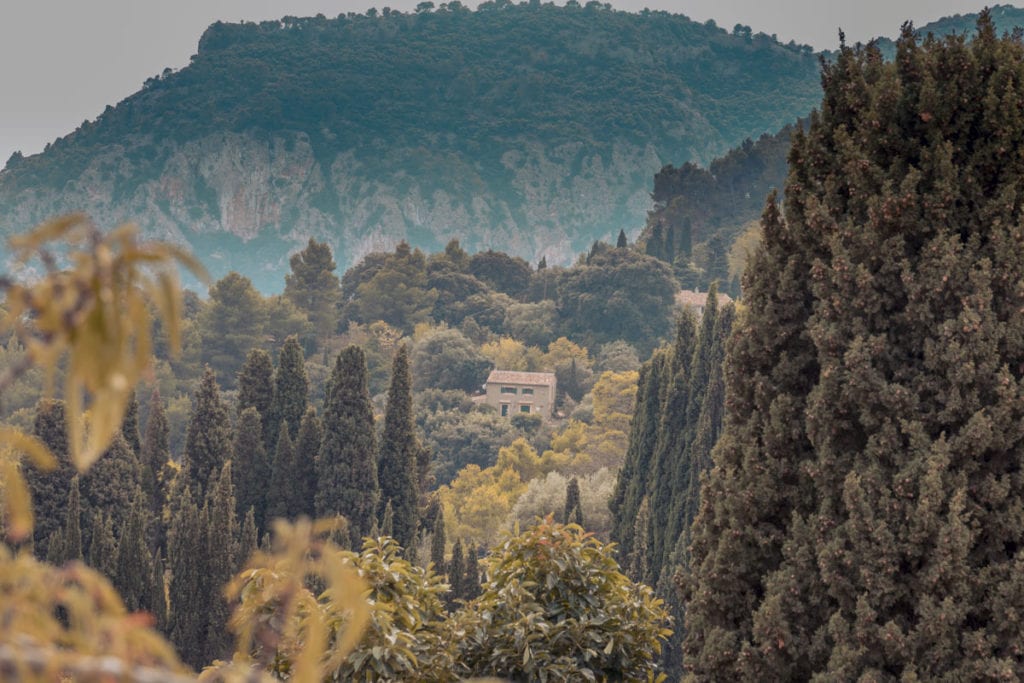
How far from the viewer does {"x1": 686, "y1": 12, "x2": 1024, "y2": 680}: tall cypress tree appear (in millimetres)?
6828

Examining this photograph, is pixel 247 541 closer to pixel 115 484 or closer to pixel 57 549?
pixel 57 549

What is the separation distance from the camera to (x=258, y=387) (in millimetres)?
31516

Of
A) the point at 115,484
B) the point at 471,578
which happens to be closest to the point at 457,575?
the point at 471,578

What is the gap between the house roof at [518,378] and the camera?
50312 mm

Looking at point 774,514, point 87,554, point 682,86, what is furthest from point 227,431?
point 682,86

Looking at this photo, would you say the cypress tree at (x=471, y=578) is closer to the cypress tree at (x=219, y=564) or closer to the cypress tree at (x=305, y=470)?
the cypress tree at (x=219, y=564)

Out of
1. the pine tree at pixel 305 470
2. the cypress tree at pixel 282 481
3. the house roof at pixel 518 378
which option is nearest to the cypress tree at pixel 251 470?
the cypress tree at pixel 282 481

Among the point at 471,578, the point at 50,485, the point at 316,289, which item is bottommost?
the point at 471,578

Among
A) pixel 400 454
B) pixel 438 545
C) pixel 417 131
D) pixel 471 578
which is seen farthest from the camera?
pixel 417 131

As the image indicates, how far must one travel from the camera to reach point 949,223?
24.0 ft

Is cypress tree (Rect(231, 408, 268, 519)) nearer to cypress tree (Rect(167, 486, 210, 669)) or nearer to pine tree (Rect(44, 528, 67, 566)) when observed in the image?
cypress tree (Rect(167, 486, 210, 669))

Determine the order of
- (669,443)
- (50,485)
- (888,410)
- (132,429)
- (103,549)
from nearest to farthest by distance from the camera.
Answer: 1. (888,410)
2. (103,549)
3. (50,485)
4. (132,429)
5. (669,443)

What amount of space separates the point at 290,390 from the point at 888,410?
2560 cm

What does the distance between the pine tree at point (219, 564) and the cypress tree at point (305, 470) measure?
3876mm
